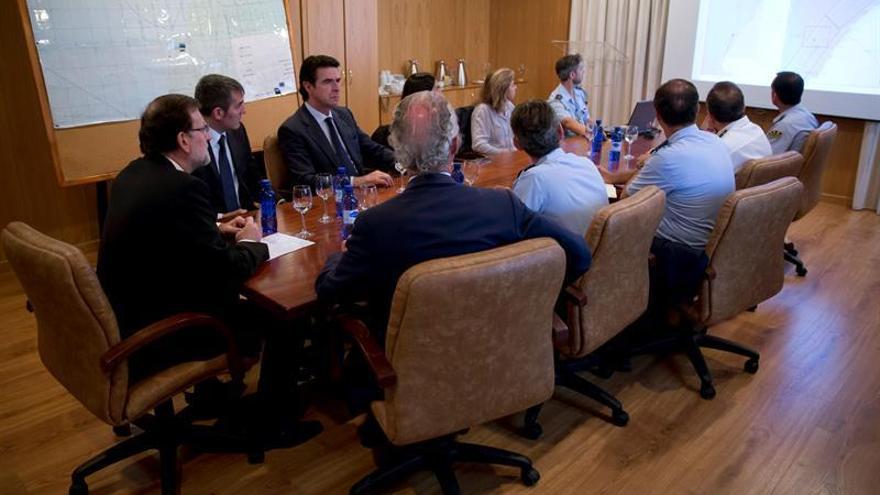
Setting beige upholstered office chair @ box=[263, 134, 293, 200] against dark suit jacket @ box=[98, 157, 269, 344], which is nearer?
dark suit jacket @ box=[98, 157, 269, 344]

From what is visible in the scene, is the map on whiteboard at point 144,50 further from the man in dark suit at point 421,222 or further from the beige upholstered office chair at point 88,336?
the man in dark suit at point 421,222

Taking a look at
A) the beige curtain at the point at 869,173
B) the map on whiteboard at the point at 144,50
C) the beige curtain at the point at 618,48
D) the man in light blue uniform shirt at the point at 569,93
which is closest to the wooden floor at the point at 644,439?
the map on whiteboard at the point at 144,50

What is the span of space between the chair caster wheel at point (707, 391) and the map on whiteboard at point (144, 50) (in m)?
3.18

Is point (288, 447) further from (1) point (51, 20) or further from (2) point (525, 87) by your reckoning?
(2) point (525, 87)

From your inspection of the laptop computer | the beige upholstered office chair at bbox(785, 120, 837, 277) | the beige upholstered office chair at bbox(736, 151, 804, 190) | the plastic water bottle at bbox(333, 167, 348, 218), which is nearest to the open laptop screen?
the laptop computer

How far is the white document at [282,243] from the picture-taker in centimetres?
226

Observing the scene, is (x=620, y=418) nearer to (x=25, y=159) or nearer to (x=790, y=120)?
(x=790, y=120)

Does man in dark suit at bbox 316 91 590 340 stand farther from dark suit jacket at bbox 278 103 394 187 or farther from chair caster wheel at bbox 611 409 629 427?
dark suit jacket at bbox 278 103 394 187

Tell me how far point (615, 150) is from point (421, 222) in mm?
2338

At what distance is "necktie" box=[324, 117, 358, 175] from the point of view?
3.44 meters

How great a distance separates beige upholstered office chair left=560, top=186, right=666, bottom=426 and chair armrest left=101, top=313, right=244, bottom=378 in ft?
3.44

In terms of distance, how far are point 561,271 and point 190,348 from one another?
1116mm

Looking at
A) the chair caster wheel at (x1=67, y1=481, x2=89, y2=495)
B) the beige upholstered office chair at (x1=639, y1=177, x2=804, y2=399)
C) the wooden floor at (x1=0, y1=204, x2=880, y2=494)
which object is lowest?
the wooden floor at (x1=0, y1=204, x2=880, y2=494)

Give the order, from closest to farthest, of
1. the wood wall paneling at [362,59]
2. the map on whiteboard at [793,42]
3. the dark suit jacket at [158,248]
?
1. the dark suit jacket at [158,248]
2. the wood wall paneling at [362,59]
3. the map on whiteboard at [793,42]
